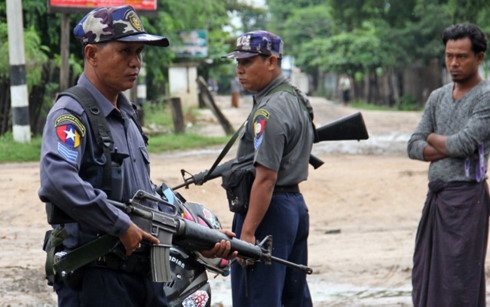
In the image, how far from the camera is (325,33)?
61.8 m

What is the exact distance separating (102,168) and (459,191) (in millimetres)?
2738

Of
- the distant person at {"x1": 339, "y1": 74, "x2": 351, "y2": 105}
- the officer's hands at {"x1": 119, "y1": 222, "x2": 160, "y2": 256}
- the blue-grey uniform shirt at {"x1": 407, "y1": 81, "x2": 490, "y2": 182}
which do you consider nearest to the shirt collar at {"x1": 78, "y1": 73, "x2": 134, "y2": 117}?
the officer's hands at {"x1": 119, "y1": 222, "x2": 160, "y2": 256}

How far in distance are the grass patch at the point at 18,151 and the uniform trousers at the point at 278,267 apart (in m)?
10.3

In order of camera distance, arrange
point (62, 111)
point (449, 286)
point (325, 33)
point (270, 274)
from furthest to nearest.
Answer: point (325, 33), point (449, 286), point (270, 274), point (62, 111)

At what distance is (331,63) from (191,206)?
3492cm

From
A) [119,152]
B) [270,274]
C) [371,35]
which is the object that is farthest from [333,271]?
[371,35]

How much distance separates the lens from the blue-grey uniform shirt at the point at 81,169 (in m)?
2.91

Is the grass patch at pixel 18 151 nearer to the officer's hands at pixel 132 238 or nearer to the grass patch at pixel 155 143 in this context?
the grass patch at pixel 155 143

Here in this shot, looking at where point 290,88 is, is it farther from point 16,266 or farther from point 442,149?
point 16,266

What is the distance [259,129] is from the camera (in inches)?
176

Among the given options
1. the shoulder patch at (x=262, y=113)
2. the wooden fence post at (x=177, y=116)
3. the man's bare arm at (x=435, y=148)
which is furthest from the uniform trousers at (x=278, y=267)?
the wooden fence post at (x=177, y=116)

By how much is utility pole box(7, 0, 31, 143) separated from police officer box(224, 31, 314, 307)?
1059 centimetres

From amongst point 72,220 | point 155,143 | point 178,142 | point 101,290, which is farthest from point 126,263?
point 178,142

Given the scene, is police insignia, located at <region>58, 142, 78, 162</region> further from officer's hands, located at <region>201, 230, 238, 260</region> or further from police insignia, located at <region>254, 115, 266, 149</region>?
police insignia, located at <region>254, 115, 266, 149</region>
